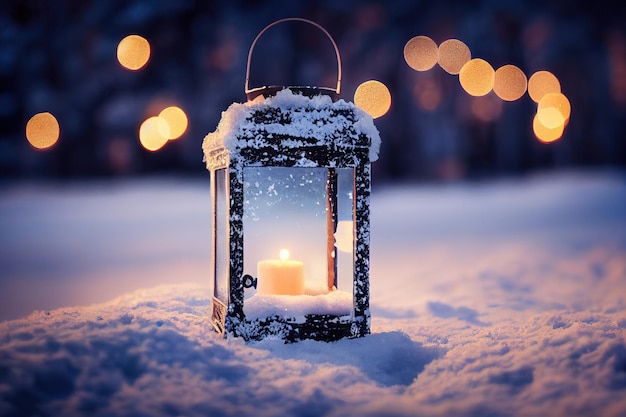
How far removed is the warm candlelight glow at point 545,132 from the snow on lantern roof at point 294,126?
9370 mm

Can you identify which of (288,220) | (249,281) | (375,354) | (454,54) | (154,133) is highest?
(454,54)

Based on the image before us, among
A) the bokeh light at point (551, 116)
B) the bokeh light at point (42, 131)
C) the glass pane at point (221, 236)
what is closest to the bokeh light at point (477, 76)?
the bokeh light at point (551, 116)

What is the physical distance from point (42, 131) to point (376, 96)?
20.0 feet

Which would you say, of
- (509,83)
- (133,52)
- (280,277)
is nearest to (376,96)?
(509,83)

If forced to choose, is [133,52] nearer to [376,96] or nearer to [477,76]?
[376,96]

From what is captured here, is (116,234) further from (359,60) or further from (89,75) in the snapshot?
(359,60)

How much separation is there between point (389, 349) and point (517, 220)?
5652 millimetres

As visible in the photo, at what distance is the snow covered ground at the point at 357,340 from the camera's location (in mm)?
2217

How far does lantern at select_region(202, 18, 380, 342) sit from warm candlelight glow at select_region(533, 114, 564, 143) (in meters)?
9.41

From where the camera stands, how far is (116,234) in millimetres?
7465

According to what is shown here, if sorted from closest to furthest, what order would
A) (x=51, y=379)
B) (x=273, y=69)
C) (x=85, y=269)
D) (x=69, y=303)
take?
(x=51, y=379) → (x=69, y=303) → (x=85, y=269) → (x=273, y=69)

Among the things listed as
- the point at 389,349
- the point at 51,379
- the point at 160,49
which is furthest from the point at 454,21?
the point at 51,379

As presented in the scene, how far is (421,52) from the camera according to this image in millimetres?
9695

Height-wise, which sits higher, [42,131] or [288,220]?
[42,131]
